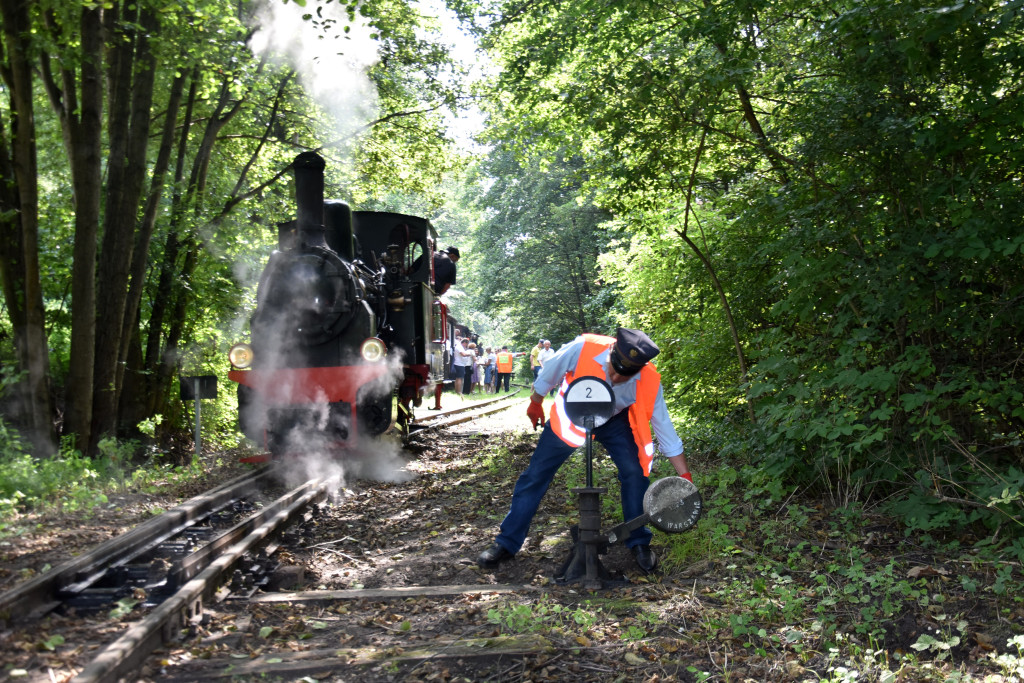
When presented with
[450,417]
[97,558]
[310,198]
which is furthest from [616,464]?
[450,417]

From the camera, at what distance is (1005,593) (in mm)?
4160

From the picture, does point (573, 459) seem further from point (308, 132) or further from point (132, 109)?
point (308, 132)

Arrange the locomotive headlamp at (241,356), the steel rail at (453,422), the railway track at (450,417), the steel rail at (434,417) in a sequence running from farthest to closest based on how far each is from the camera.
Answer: the steel rail at (434,417) → the railway track at (450,417) → the steel rail at (453,422) → the locomotive headlamp at (241,356)

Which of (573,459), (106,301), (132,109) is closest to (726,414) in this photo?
(573,459)

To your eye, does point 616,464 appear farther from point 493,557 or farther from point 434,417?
point 434,417

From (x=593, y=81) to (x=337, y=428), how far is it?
15.6ft

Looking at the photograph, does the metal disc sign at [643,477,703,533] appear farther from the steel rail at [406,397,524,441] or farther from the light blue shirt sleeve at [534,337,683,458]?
the steel rail at [406,397,524,441]

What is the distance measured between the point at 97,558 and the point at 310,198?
17.6 feet

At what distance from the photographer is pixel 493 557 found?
5.30m

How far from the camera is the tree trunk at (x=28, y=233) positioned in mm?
8375

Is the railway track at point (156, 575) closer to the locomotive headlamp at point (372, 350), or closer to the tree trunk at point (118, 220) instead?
the locomotive headlamp at point (372, 350)

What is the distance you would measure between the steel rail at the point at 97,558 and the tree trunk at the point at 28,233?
267 cm

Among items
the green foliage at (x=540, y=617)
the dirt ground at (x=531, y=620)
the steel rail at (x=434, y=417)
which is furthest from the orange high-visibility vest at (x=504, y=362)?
the green foliage at (x=540, y=617)

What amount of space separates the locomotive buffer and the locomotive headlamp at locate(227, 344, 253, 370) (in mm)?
5448
